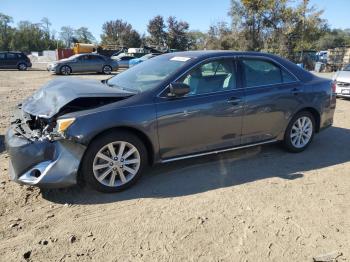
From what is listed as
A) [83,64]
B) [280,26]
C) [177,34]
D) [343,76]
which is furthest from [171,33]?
[343,76]

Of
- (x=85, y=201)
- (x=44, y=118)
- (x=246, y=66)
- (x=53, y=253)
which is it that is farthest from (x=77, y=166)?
(x=246, y=66)

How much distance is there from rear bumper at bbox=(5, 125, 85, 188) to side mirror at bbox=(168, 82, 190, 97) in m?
1.25

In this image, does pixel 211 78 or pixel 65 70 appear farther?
pixel 65 70

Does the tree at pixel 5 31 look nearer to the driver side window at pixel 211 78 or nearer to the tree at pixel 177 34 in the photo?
the tree at pixel 177 34

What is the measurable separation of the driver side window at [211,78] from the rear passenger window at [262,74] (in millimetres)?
263

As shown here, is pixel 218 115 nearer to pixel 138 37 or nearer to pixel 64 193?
pixel 64 193

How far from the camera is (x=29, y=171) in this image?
4016 millimetres

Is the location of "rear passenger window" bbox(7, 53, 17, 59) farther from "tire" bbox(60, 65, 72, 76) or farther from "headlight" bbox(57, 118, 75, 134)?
"headlight" bbox(57, 118, 75, 134)

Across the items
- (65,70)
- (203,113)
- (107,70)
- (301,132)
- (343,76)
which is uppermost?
(203,113)

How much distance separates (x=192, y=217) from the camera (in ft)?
12.6

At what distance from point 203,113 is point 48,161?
1977 mm

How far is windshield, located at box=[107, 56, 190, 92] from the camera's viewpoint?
4.77 metres

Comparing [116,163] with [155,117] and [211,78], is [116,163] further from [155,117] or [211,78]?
[211,78]

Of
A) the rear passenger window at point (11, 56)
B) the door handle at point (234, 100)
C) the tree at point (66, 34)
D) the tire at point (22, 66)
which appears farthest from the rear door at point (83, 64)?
the tree at point (66, 34)
